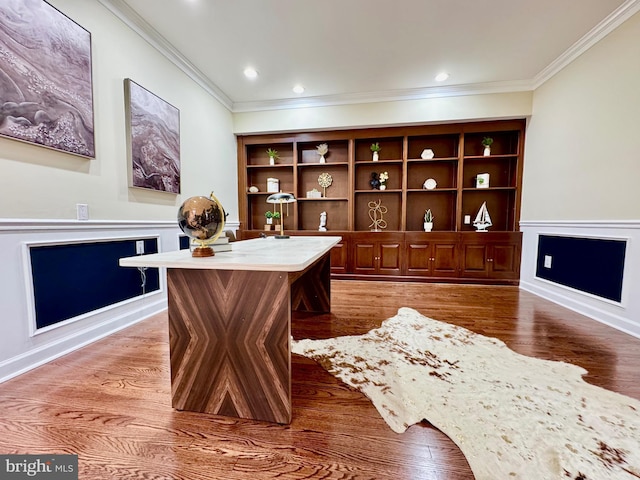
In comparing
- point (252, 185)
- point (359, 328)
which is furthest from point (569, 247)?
point (252, 185)

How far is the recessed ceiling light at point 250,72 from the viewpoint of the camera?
128 inches

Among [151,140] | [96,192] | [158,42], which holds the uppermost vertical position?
[158,42]

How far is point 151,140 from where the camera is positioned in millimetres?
2539

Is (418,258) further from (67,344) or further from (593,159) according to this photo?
(67,344)

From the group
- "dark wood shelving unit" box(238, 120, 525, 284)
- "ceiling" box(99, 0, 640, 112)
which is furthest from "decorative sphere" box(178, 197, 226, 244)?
"dark wood shelving unit" box(238, 120, 525, 284)

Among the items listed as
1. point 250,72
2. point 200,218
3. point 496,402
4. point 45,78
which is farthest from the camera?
point 250,72

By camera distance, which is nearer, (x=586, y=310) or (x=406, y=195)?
(x=586, y=310)

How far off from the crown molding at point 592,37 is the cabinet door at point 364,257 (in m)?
2.99

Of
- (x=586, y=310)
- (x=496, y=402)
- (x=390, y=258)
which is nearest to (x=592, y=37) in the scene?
(x=586, y=310)

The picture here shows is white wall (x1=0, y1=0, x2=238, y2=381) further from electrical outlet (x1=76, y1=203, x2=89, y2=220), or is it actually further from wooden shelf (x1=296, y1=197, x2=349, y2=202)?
wooden shelf (x1=296, y1=197, x2=349, y2=202)

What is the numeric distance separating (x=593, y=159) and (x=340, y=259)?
306 centimetres

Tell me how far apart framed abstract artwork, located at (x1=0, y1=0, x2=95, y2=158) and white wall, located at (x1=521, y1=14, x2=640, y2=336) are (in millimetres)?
4335

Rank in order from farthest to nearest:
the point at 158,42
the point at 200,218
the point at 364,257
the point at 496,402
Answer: the point at 364,257 < the point at 158,42 < the point at 496,402 < the point at 200,218

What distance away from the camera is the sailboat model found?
12.9 feet
